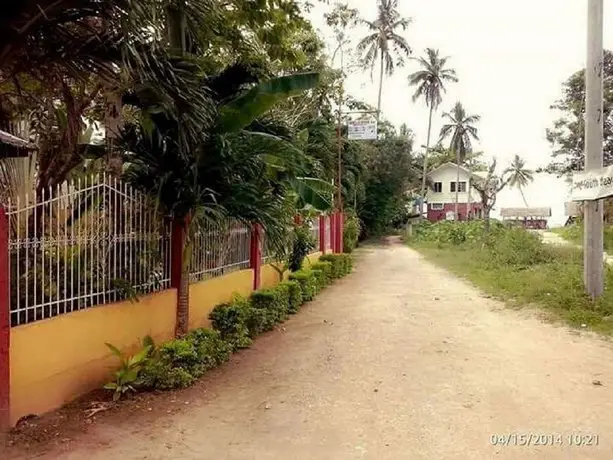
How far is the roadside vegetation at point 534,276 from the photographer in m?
9.81

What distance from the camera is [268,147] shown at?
6.86 m

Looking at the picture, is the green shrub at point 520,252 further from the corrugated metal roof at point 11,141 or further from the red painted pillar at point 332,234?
the corrugated metal roof at point 11,141

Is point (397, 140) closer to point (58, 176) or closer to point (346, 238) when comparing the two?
point (346, 238)

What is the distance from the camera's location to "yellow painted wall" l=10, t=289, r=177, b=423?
15.0 ft

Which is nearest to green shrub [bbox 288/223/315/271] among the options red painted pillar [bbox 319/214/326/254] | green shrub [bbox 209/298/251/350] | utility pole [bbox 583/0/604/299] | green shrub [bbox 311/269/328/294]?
green shrub [bbox 311/269/328/294]

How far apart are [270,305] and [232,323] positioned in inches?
65.8

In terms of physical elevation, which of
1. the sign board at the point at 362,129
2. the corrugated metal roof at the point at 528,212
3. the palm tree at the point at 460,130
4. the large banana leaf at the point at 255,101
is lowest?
the corrugated metal roof at the point at 528,212

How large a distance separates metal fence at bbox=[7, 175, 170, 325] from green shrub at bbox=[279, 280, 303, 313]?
4000 millimetres

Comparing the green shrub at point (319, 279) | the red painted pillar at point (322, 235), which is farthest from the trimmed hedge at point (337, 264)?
the green shrub at point (319, 279)

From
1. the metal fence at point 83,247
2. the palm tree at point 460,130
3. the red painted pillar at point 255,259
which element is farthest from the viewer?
the palm tree at point 460,130

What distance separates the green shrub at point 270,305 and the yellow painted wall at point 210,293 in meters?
0.41

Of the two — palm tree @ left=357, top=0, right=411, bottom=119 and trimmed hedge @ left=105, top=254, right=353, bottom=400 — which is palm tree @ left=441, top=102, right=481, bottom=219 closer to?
palm tree @ left=357, top=0, right=411, bottom=119

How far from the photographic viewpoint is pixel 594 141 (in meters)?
10.4

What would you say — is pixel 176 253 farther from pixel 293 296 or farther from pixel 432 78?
pixel 432 78
